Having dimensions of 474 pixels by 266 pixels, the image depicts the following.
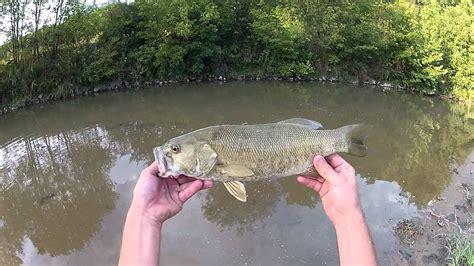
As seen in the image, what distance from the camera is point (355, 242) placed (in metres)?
2.42

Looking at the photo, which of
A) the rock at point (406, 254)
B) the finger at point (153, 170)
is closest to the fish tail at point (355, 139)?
the finger at point (153, 170)

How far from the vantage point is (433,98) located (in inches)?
738

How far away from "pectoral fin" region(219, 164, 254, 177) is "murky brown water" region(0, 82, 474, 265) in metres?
5.10

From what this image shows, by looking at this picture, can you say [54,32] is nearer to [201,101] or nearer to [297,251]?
[201,101]

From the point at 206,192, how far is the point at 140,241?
24.7ft

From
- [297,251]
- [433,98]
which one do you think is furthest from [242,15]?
[297,251]

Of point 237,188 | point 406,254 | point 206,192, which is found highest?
point 237,188

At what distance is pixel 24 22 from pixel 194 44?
6.78 metres

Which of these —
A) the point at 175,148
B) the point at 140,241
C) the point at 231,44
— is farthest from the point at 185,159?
the point at 231,44

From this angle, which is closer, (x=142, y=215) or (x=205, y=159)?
(x=142, y=215)

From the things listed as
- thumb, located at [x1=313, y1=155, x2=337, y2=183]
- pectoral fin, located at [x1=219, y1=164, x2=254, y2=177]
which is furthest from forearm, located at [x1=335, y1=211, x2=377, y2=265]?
pectoral fin, located at [x1=219, y1=164, x2=254, y2=177]

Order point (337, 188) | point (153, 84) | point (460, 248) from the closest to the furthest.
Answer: point (337, 188) < point (460, 248) < point (153, 84)

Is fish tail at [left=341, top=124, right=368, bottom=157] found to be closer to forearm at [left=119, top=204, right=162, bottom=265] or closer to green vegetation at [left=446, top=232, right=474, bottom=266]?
forearm at [left=119, top=204, right=162, bottom=265]

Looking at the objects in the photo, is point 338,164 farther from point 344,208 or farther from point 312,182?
point 344,208
